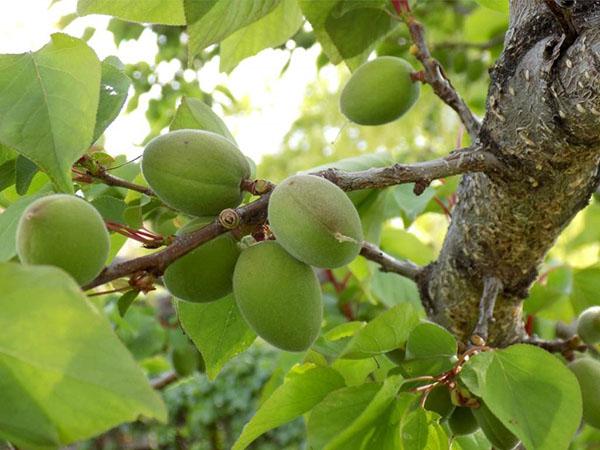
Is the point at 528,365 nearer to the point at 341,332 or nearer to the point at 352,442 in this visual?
the point at 352,442

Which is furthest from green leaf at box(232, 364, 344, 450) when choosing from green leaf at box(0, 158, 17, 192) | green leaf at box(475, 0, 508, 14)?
green leaf at box(475, 0, 508, 14)

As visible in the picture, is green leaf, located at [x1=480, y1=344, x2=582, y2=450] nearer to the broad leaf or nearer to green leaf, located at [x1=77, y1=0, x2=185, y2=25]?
the broad leaf

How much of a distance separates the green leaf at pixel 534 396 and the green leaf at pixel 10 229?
20.4 inches

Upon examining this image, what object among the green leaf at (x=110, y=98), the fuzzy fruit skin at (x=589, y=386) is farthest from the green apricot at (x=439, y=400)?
the green leaf at (x=110, y=98)

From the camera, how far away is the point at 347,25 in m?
1.25

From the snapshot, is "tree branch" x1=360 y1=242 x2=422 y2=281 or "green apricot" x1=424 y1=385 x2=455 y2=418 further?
"tree branch" x1=360 y1=242 x2=422 y2=281

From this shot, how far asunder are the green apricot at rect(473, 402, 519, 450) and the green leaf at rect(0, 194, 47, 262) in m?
0.59

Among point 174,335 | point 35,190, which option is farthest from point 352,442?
point 174,335

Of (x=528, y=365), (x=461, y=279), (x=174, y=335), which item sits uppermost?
(x=174, y=335)

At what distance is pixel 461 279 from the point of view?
4.02ft

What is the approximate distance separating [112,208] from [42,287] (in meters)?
0.41

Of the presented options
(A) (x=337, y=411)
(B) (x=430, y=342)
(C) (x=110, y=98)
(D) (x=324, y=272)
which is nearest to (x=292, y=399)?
(A) (x=337, y=411)

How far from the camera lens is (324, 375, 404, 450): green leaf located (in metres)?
0.84

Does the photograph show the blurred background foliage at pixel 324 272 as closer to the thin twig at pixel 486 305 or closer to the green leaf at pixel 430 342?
the thin twig at pixel 486 305
